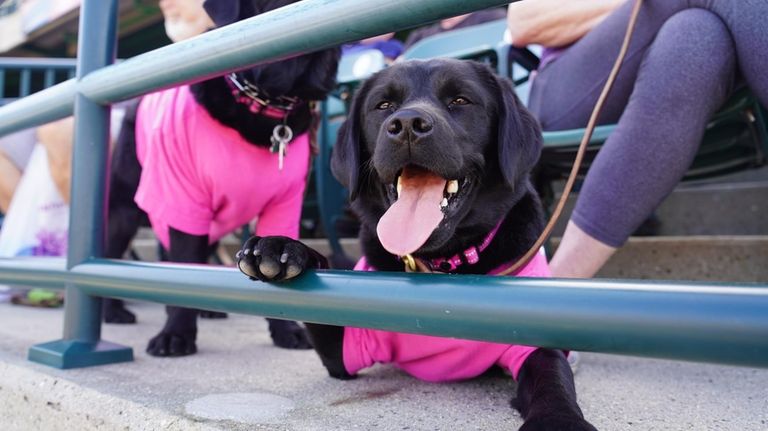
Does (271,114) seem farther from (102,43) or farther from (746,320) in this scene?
(746,320)

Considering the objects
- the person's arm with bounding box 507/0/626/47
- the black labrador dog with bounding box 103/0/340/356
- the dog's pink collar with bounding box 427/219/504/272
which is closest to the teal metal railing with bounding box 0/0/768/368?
the black labrador dog with bounding box 103/0/340/356

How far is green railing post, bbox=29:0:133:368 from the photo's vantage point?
5.45 feet

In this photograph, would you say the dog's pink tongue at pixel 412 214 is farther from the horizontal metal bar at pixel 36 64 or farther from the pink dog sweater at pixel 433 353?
the horizontal metal bar at pixel 36 64

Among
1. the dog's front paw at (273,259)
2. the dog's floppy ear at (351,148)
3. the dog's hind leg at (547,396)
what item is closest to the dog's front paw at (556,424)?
the dog's hind leg at (547,396)

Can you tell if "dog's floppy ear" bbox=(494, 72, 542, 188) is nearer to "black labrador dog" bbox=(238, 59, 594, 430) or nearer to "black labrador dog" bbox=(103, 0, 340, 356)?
"black labrador dog" bbox=(238, 59, 594, 430)

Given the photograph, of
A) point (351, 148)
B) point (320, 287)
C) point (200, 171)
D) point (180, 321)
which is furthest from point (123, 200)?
point (320, 287)

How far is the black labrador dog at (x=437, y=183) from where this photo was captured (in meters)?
1.28

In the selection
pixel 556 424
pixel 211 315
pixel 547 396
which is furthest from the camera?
pixel 211 315

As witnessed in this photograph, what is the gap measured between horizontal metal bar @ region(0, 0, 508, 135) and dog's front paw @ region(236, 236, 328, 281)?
0.38 meters

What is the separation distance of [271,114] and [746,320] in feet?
5.44

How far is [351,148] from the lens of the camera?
5.29 ft

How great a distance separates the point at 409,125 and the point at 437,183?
171 millimetres

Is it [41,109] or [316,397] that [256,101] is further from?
[316,397]

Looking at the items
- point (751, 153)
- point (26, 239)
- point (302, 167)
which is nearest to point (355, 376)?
point (302, 167)
